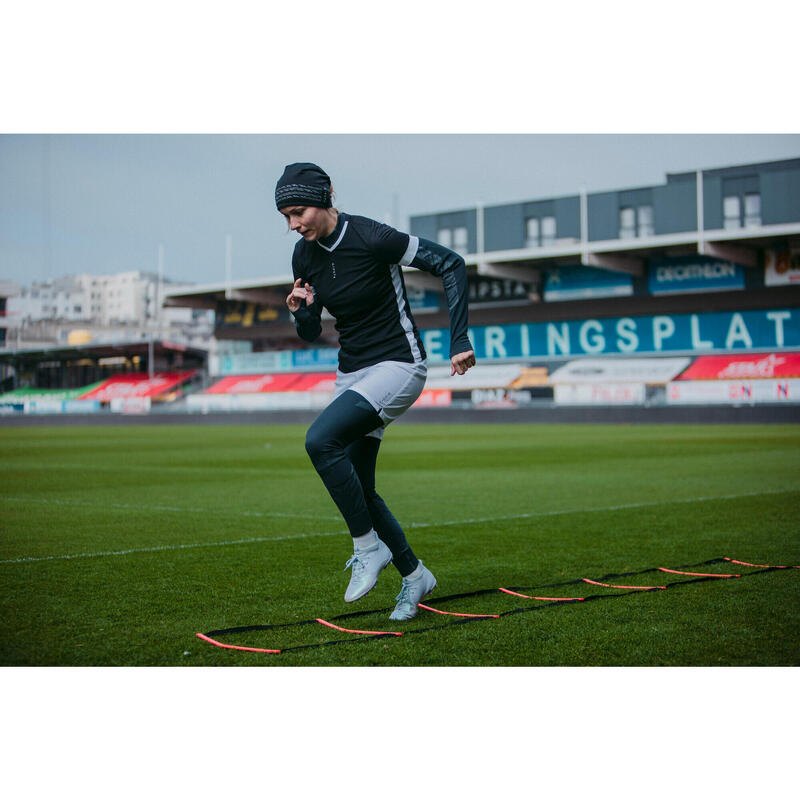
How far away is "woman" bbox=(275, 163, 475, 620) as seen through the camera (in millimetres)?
3965

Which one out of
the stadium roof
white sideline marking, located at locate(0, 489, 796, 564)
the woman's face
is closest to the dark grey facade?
the stadium roof

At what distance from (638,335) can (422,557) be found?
3708 centimetres

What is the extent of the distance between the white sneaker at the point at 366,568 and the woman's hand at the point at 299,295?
110cm

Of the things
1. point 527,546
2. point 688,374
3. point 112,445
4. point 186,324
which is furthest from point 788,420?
point 186,324

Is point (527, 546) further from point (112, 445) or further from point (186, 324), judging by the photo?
point (186, 324)

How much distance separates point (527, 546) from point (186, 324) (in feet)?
327

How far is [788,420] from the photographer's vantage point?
28.9 m

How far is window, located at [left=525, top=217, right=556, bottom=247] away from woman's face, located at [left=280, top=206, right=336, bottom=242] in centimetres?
4488

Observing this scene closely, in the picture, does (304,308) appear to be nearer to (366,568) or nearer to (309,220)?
(309,220)

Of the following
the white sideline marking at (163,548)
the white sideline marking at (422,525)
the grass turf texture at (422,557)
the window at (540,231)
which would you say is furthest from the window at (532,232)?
the white sideline marking at (163,548)

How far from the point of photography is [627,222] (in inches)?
1815

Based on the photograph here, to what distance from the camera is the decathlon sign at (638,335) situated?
38.3 m

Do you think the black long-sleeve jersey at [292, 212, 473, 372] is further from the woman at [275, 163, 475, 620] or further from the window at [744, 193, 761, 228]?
the window at [744, 193, 761, 228]

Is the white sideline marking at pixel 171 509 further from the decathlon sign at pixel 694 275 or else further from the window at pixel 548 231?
the window at pixel 548 231
